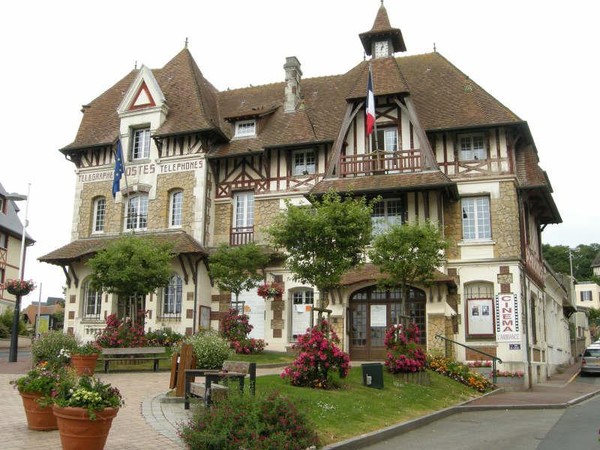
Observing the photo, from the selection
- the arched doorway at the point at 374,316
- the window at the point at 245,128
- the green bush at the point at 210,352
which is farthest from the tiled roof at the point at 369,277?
the window at the point at 245,128

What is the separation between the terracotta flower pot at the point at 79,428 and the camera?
7160mm

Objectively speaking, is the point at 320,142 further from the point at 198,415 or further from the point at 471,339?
the point at 198,415

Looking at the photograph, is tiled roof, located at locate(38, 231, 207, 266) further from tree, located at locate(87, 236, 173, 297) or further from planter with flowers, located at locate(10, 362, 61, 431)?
planter with flowers, located at locate(10, 362, 61, 431)

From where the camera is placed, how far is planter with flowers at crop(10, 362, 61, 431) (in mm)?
8586

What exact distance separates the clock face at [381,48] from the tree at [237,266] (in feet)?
31.0

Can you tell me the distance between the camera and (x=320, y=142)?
23734 millimetres

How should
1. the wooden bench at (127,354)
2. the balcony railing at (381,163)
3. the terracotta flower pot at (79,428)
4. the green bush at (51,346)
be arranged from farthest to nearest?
the balcony railing at (381,163) → the wooden bench at (127,354) → the green bush at (51,346) → the terracotta flower pot at (79,428)

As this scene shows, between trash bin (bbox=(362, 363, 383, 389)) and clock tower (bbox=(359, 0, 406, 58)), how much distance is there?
14.7 meters

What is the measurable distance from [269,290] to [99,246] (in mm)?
7411

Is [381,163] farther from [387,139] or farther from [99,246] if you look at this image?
[99,246]

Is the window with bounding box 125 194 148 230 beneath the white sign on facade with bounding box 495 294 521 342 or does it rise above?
above

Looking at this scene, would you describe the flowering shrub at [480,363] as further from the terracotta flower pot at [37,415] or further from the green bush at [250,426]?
the terracotta flower pot at [37,415]

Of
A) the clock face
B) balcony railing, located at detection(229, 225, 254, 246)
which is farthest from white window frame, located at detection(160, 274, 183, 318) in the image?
the clock face

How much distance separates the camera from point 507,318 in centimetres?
2061
